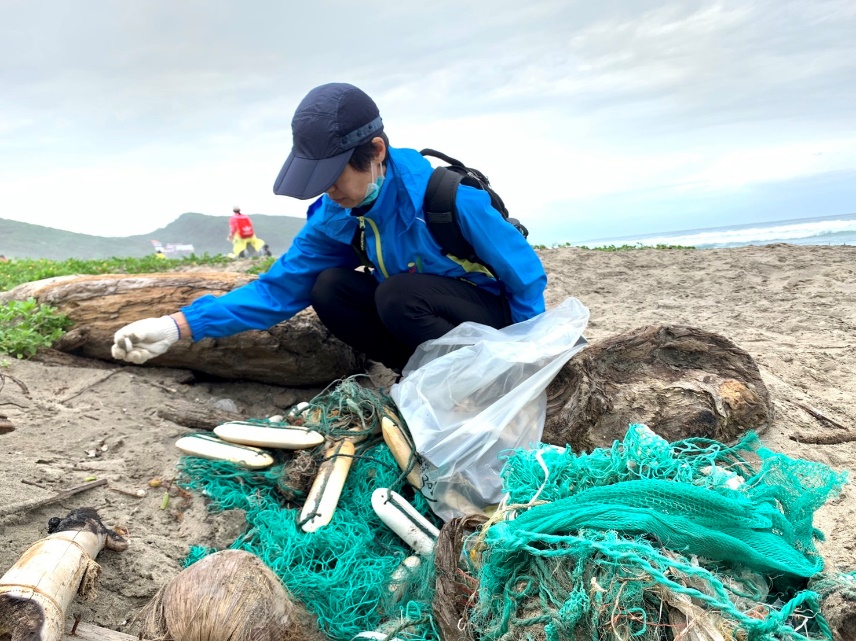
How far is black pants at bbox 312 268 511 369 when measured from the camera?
288cm

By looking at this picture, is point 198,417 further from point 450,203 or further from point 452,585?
point 452,585

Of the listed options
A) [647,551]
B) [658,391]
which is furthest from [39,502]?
[658,391]

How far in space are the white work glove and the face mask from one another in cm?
111

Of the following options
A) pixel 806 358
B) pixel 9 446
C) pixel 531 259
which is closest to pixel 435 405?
pixel 531 259

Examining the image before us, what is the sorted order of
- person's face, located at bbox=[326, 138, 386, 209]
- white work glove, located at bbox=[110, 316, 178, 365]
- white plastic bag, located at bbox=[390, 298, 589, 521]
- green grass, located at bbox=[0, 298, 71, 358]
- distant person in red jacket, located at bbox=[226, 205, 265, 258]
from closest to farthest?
white plastic bag, located at bbox=[390, 298, 589, 521] → person's face, located at bbox=[326, 138, 386, 209] → white work glove, located at bbox=[110, 316, 178, 365] → green grass, located at bbox=[0, 298, 71, 358] → distant person in red jacket, located at bbox=[226, 205, 265, 258]

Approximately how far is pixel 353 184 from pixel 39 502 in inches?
66.9

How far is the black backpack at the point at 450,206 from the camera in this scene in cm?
274

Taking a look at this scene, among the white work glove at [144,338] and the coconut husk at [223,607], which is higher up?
the white work glove at [144,338]

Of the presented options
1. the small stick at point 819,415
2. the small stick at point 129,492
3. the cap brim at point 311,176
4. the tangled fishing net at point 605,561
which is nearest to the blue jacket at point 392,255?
the cap brim at point 311,176

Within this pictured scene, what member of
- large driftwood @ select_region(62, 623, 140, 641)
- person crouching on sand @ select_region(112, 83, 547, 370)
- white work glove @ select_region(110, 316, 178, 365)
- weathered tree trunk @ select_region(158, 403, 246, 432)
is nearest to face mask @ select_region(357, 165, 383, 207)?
person crouching on sand @ select_region(112, 83, 547, 370)

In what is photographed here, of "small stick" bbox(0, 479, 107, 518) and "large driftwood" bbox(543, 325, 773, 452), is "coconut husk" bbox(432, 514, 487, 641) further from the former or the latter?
"small stick" bbox(0, 479, 107, 518)

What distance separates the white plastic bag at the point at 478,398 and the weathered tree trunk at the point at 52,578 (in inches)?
45.8

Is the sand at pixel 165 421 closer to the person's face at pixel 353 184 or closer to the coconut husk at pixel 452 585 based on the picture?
the coconut husk at pixel 452 585

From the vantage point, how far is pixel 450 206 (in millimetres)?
2729
